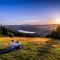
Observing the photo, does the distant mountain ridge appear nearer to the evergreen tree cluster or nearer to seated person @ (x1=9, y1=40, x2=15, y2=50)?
the evergreen tree cluster

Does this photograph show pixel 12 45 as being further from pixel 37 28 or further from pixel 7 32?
pixel 37 28

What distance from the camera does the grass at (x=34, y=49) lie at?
2008mm

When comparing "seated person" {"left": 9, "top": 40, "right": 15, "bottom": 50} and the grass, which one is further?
"seated person" {"left": 9, "top": 40, "right": 15, "bottom": 50}

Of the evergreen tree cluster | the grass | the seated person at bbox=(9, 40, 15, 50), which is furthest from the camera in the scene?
the evergreen tree cluster

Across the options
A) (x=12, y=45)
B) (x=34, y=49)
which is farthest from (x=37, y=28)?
(x=12, y=45)

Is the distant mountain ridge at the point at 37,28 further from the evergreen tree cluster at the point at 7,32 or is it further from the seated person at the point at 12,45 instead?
the seated person at the point at 12,45

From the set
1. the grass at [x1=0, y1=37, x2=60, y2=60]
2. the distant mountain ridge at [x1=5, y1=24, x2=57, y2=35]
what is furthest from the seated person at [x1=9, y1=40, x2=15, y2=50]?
the distant mountain ridge at [x1=5, y1=24, x2=57, y2=35]

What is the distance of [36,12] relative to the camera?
2.18 meters

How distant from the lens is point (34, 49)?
2084 millimetres

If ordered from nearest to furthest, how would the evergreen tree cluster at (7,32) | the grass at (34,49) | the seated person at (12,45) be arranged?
the grass at (34,49) < the seated person at (12,45) < the evergreen tree cluster at (7,32)

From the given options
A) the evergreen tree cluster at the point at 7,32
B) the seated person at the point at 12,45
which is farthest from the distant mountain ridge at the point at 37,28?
the seated person at the point at 12,45

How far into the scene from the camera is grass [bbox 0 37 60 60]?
2.01m

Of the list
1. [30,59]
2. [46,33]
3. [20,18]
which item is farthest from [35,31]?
[30,59]

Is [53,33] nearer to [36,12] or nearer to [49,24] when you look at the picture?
[49,24]
